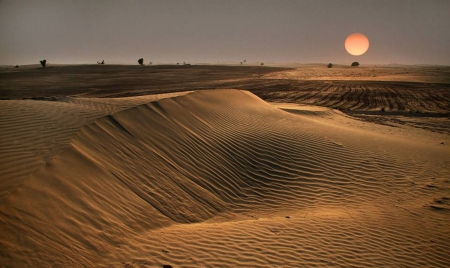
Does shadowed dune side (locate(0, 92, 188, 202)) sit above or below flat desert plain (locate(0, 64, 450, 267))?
above

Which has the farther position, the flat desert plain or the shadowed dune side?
the shadowed dune side

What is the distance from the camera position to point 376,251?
4250 mm

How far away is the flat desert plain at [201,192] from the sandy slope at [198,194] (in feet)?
0.07

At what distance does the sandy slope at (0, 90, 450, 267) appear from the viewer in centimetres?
380

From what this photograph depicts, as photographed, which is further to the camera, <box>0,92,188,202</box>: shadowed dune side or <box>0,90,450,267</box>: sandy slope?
<box>0,92,188,202</box>: shadowed dune side

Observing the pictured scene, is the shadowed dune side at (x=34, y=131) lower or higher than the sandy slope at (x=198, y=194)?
higher

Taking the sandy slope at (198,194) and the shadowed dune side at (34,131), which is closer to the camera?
the sandy slope at (198,194)

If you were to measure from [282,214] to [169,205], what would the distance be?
6.68ft

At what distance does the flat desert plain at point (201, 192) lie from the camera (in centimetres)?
381

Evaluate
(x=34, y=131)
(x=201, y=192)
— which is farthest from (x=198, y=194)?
(x=34, y=131)

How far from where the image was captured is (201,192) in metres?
6.08

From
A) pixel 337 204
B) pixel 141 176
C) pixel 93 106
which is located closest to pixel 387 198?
pixel 337 204

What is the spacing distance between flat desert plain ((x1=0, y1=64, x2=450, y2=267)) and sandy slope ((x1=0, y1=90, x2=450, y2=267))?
0.02 m

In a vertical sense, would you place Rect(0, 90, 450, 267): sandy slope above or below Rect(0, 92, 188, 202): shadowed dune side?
below
